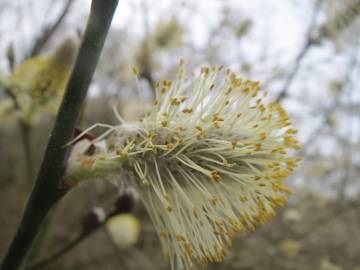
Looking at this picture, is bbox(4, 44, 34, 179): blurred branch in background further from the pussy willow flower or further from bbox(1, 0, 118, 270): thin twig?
bbox(1, 0, 118, 270): thin twig

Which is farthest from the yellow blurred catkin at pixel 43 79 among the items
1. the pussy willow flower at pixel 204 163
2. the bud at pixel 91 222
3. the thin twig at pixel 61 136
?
the thin twig at pixel 61 136

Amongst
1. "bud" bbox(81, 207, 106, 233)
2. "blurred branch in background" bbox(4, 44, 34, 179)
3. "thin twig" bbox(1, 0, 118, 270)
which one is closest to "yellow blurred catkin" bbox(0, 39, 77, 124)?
"blurred branch in background" bbox(4, 44, 34, 179)

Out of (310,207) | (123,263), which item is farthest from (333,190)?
(123,263)

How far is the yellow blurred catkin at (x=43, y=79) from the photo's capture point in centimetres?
171

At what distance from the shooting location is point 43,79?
1.72 meters

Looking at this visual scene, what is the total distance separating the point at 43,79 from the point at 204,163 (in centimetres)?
86

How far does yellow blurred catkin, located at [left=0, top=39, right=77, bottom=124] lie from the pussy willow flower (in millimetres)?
615

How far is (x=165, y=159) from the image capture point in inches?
45.6

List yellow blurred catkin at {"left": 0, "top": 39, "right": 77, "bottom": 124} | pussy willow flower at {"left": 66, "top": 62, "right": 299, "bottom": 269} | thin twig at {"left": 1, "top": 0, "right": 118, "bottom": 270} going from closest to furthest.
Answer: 1. thin twig at {"left": 1, "top": 0, "right": 118, "bottom": 270}
2. pussy willow flower at {"left": 66, "top": 62, "right": 299, "bottom": 269}
3. yellow blurred catkin at {"left": 0, "top": 39, "right": 77, "bottom": 124}

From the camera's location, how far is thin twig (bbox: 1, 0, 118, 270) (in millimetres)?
872

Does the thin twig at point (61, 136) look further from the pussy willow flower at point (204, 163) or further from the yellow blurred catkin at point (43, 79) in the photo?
the yellow blurred catkin at point (43, 79)

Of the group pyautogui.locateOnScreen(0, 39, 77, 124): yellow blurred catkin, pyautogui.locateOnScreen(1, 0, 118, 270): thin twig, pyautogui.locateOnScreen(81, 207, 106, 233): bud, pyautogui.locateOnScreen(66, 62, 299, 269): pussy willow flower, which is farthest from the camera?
pyautogui.locateOnScreen(0, 39, 77, 124): yellow blurred catkin

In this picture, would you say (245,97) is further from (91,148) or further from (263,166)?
(91,148)

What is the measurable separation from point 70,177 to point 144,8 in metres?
1.92
